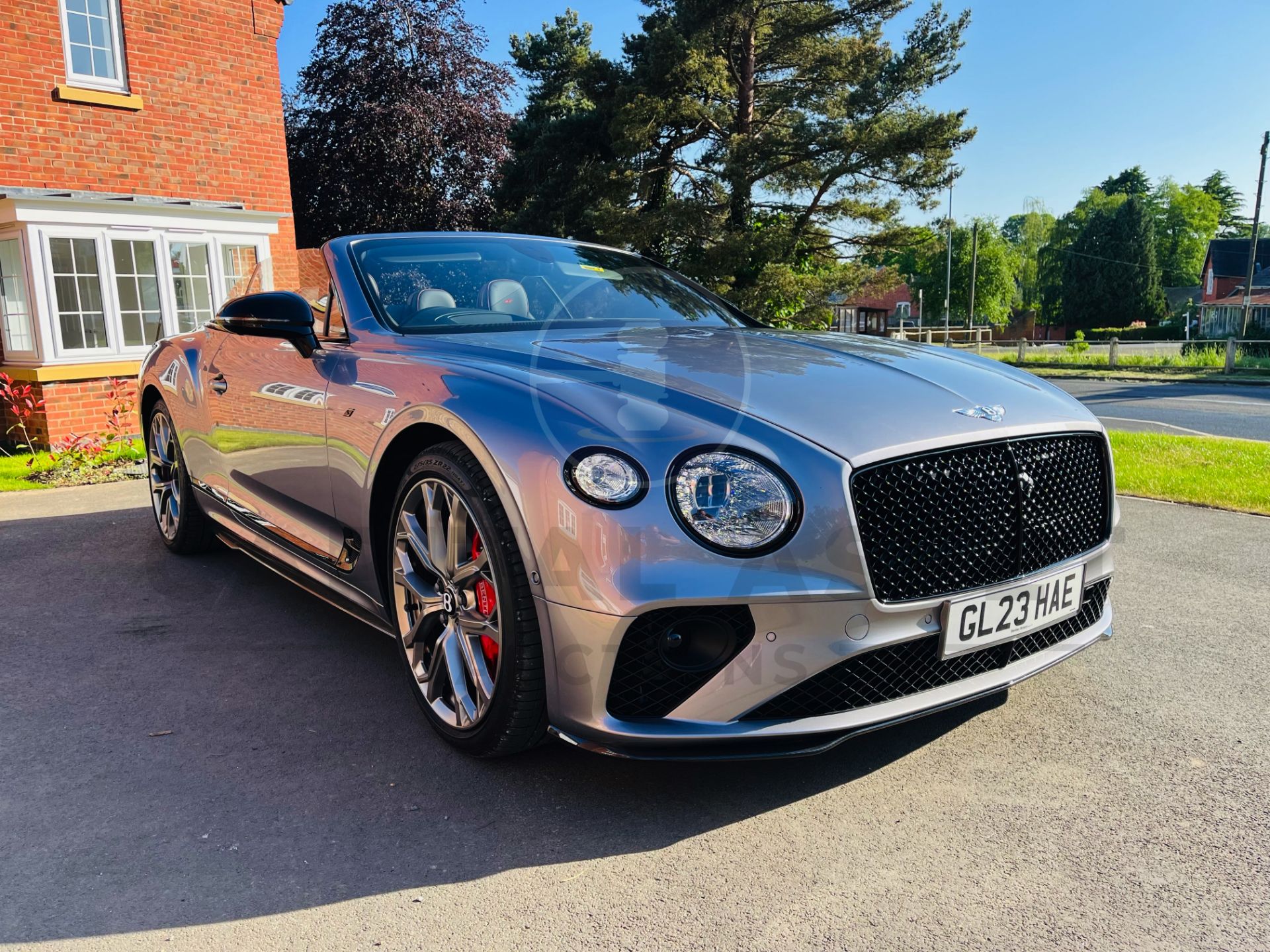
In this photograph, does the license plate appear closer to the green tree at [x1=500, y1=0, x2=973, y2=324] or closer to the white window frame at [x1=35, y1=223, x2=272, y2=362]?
the white window frame at [x1=35, y1=223, x2=272, y2=362]

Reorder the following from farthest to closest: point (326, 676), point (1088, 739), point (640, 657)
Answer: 1. point (326, 676)
2. point (1088, 739)
3. point (640, 657)

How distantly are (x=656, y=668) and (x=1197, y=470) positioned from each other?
6.76 meters

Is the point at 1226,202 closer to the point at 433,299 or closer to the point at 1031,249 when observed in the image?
the point at 1031,249

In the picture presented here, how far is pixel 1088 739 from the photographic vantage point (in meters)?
2.74

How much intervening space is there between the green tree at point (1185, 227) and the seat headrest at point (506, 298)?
308 feet

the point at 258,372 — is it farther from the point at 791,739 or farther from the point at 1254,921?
the point at 1254,921

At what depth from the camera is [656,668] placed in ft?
7.05

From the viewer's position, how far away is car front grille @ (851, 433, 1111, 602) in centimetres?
219

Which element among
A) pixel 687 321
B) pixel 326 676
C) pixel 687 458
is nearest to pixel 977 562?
pixel 687 458

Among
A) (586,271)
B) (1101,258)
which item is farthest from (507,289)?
(1101,258)

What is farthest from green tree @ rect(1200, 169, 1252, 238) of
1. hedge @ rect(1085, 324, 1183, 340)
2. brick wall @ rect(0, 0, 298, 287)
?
brick wall @ rect(0, 0, 298, 287)

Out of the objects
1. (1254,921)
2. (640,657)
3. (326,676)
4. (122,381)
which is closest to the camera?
(1254,921)

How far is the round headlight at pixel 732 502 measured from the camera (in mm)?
2094

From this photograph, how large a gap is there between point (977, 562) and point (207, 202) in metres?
11.4
